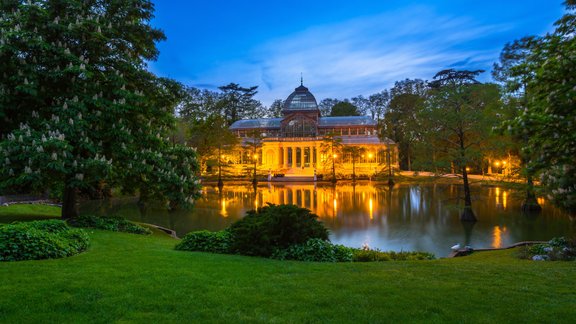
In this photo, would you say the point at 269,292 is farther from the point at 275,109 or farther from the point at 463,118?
the point at 275,109

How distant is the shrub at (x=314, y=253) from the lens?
8.66m

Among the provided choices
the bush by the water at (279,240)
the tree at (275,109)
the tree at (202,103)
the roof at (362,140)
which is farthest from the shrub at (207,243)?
the tree at (275,109)

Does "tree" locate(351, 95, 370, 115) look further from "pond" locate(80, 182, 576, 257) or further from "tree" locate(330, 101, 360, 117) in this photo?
"pond" locate(80, 182, 576, 257)

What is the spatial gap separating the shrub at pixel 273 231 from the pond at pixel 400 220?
15.0 ft

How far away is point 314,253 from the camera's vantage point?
28.9 ft

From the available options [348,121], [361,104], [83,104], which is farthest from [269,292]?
[361,104]

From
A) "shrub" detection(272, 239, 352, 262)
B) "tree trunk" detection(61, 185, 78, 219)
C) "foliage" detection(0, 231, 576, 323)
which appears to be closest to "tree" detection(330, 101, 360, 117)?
"tree trunk" detection(61, 185, 78, 219)

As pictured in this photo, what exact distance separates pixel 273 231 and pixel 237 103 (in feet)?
240

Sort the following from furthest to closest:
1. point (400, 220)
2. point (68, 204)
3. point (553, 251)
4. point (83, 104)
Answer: point (400, 220) → point (68, 204) → point (83, 104) → point (553, 251)

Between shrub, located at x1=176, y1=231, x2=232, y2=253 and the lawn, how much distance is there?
2.21 meters

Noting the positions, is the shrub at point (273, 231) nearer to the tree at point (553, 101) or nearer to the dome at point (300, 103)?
the tree at point (553, 101)

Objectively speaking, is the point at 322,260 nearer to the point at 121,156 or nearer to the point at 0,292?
the point at 0,292

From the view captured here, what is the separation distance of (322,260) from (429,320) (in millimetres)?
4639

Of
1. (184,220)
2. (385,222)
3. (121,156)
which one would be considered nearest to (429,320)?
(121,156)
